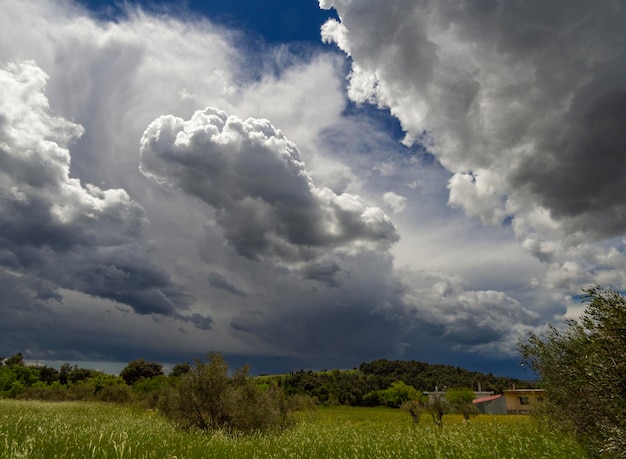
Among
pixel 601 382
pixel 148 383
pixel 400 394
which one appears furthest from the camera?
pixel 400 394

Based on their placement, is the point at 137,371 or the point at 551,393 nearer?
the point at 551,393

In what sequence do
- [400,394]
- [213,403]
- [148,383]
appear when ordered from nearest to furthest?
1. [213,403]
2. [148,383]
3. [400,394]

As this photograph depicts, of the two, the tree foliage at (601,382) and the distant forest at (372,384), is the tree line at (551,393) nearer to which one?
the tree foliage at (601,382)

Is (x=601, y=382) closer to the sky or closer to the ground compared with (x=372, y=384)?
closer to the ground

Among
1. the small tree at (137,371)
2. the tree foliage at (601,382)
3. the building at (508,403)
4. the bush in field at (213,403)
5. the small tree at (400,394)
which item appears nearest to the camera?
the tree foliage at (601,382)

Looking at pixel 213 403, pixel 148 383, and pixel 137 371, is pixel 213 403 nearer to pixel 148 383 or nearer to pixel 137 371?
pixel 148 383

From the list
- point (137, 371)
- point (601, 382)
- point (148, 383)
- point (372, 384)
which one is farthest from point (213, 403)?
point (372, 384)

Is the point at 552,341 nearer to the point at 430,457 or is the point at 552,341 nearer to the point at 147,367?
the point at 430,457

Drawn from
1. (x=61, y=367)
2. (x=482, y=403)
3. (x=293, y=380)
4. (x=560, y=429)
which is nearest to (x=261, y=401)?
(x=560, y=429)

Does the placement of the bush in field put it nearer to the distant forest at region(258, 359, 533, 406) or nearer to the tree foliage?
the tree foliage

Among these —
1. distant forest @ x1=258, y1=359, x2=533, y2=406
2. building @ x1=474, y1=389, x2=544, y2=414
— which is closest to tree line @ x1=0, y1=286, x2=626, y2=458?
building @ x1=474, y1=389, x2=544, y2=414

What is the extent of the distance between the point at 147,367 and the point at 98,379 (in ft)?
116

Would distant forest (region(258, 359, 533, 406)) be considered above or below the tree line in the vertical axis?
above

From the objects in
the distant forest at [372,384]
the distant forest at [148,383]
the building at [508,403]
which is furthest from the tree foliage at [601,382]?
the distant forest at [372,384]
